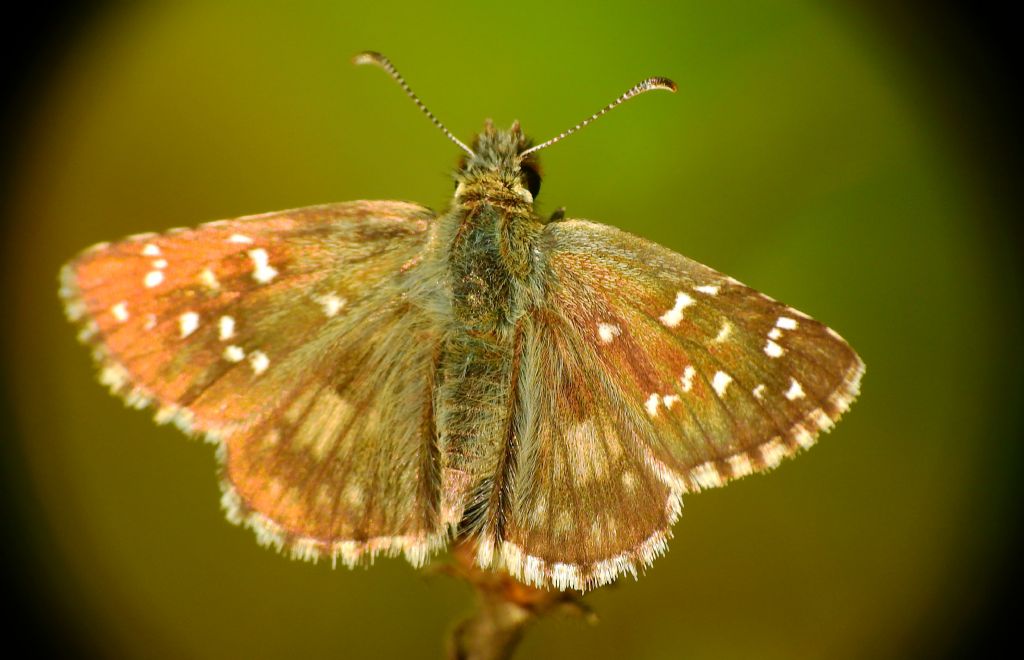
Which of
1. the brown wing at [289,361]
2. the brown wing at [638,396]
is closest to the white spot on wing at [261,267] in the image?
the brown wing at [289,361]

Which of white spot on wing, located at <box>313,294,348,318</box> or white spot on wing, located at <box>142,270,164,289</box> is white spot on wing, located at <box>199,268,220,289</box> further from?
white spot on wing, located at <box>313,294,348,318</box>

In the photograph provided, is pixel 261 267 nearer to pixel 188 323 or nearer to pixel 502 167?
pixel 188 323

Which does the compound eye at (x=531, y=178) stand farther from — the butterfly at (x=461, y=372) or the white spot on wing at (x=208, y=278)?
the white spot on wing at (x=208, y=278)

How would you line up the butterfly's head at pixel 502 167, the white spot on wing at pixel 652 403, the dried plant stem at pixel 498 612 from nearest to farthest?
1. the dried plant stem at pixel 498 612
2. the white spot on wing at pixel 652 403
3. the butterfly's head at pixel 502 167

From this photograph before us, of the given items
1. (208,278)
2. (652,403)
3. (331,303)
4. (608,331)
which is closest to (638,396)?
(652,403)

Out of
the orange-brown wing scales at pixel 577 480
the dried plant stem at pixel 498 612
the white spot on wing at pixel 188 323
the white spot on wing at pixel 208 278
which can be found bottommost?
the dried plant stem at pixel 498 612

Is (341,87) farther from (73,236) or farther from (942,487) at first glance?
(942,487)

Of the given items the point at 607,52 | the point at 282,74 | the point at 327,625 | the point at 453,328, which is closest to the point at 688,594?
the point at 327,625

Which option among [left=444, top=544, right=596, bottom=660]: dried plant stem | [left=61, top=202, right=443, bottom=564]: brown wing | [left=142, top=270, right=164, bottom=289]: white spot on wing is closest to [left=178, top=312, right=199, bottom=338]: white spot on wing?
[left=61, top=202, right=443, bottom=564]: brown wing
